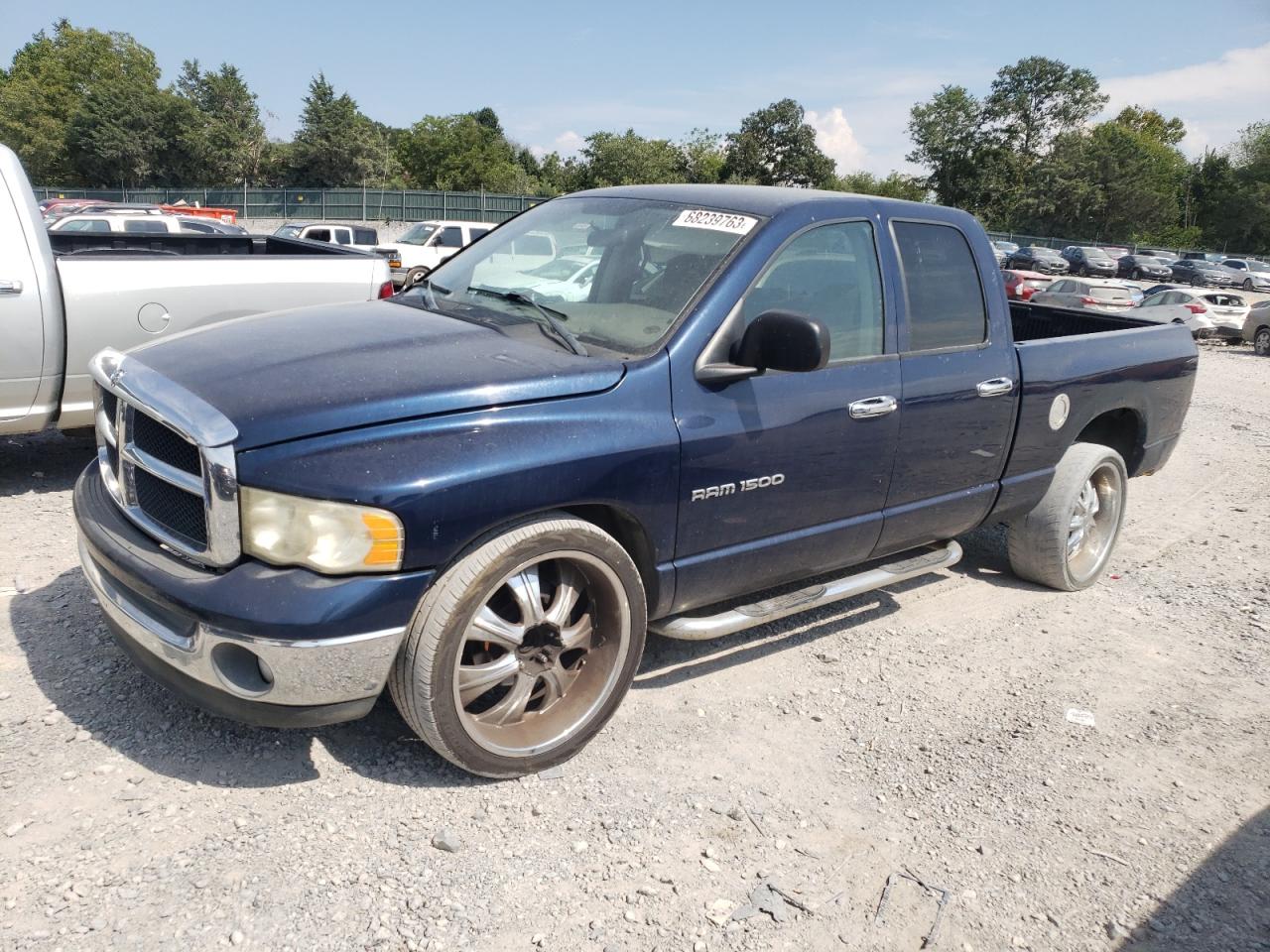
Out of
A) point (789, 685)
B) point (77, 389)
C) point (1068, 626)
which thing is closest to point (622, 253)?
point (789, 685)

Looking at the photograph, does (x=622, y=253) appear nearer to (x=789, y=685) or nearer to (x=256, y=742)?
(x=789, y=685)

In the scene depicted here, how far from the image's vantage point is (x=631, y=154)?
6781 cm

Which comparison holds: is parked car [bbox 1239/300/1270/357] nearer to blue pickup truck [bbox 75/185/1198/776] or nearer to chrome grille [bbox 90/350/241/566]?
blue pickup truck [bbox 75/185/1198/776]

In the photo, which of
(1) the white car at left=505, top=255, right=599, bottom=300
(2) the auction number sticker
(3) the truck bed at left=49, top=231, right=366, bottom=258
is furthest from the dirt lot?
(3) the truck bed at left=49, top=231, right=366, bottom=258

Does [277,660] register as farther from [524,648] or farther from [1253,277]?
[1253,277]

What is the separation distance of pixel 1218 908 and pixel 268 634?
286 centimetres

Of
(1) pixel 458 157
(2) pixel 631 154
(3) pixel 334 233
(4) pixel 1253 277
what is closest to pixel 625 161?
(2) pixel 631 154

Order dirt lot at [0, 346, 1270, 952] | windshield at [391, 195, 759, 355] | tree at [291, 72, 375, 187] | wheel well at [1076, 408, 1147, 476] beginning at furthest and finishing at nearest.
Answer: tree at [291, 72, 375, 187]
wheel well at [1076, 408, 1147, 476]
windshield at [391, 195, 759, 355]
dirt lot at [0, 346, 1270, 952]

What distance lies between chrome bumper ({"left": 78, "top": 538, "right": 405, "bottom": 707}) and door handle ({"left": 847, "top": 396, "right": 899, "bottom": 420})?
1948 millimetres

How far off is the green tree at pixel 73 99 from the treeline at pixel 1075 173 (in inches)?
2467

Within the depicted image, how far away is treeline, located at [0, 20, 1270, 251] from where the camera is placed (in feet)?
218

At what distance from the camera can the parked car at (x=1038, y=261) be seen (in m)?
A: 50.9

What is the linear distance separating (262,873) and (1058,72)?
10003cm

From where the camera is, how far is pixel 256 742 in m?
3.25
